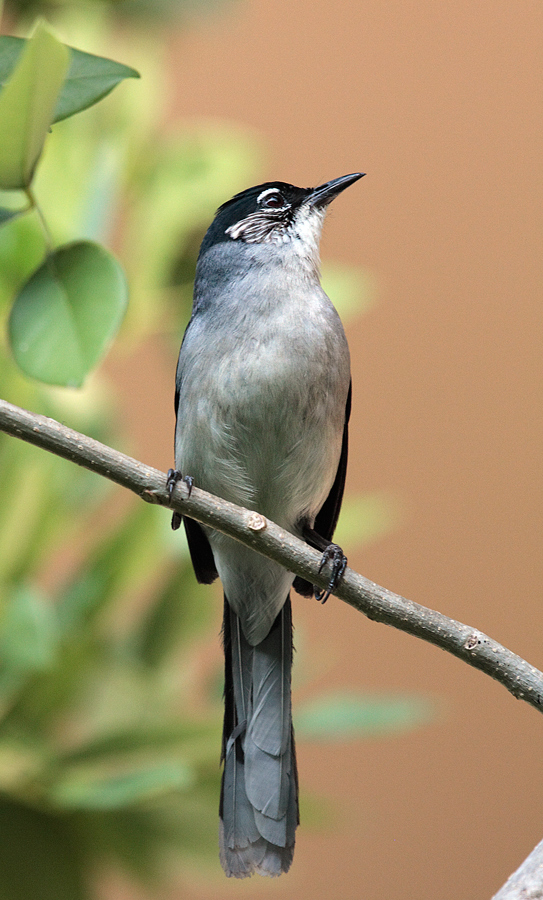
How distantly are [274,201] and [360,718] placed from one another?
3.85 feet

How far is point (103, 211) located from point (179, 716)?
124cm

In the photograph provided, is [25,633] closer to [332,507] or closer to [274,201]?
[332,507]

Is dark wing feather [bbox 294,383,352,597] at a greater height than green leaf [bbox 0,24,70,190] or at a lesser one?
greater

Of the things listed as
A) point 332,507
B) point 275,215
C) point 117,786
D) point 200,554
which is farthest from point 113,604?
point 275,215

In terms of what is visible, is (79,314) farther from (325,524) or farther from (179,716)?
(179,716)

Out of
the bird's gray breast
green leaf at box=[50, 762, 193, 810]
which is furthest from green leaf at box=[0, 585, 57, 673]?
the bird's gray breast

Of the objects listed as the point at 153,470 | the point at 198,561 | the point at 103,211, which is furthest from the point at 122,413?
the point at 153,470

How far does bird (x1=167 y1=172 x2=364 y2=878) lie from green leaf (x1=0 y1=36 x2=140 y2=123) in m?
0.44

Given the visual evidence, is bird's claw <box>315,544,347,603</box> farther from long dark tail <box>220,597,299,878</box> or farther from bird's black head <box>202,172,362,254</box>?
bird's black head <box>202,172,362,254</box>

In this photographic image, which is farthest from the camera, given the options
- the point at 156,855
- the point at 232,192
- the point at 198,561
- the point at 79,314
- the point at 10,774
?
the point at 232,192

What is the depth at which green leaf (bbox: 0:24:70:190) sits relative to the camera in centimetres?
83

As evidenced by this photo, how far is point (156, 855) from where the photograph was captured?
83.1 inches

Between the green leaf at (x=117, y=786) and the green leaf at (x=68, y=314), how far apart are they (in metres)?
0.94

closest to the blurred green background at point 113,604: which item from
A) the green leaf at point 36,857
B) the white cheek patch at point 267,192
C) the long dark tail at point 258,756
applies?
the green leaf at point 36,857
